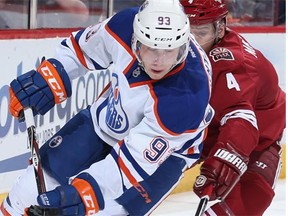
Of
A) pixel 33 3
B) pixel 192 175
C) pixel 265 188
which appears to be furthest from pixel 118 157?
pixel 192 175

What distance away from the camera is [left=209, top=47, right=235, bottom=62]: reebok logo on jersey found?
3166mm

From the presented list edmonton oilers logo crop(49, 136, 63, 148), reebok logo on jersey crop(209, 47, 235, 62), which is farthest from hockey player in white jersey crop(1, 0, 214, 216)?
reebok logo on jersey crop(209, 47, 235, 62)

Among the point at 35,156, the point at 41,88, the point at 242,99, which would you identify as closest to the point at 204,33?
the point at 242,99

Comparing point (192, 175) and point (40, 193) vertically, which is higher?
point (40, 193)

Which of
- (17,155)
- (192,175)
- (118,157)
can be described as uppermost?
(118,157)

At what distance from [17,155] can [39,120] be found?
0.57 feet

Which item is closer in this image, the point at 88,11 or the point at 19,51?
the point at 19,51

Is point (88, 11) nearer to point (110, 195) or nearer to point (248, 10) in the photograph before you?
point (248, 10)

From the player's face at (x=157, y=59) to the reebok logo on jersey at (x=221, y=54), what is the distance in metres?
0.45

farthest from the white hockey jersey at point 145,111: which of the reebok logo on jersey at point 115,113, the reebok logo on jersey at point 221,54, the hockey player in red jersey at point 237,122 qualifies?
the reebok logo on jersey at point 221,54

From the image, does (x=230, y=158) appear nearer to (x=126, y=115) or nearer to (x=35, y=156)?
(x=126, y=115)

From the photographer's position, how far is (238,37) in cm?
337

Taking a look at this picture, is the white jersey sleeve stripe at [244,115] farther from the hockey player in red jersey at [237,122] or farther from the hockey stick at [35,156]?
the hockey stick at [35,156]

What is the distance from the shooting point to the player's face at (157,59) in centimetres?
272
